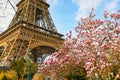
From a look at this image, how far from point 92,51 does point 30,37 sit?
22502mm

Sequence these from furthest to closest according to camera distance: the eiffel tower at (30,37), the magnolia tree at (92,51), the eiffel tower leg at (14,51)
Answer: the eiffel tower at (30,37), the eiffel tower leg at (14,51), the magnolia tree at (92,51)

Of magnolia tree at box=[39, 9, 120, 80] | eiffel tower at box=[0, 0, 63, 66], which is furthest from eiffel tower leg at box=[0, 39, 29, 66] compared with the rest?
magnolia tree at box=[39, 9, 120, 80]

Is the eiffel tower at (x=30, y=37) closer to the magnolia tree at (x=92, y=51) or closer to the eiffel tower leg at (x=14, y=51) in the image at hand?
the eiffel tower leg at (x=14, y=51)

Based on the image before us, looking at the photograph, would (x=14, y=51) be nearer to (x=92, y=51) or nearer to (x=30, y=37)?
(x=30, y=37)

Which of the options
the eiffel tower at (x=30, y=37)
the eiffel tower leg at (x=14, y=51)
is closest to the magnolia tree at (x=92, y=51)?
the eiffel tower at (x=30, y=37)

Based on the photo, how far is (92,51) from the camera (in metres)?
9.05

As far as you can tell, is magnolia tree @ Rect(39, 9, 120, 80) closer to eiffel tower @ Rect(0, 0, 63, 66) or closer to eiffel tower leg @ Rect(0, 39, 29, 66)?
eiffel tower @ Rect(0, 0, 63, 66)

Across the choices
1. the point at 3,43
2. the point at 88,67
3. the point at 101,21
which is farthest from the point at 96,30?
the point at 3,43

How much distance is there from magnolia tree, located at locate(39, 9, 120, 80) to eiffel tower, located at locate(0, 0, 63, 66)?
1448 centimetres

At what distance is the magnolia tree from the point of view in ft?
26.3

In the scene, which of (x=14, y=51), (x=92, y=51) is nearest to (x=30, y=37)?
(x=14, y=51)

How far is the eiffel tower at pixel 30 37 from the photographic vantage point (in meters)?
29.8

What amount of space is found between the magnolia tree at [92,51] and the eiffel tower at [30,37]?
14.5 meters

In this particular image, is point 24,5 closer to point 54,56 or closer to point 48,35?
point 48,35
